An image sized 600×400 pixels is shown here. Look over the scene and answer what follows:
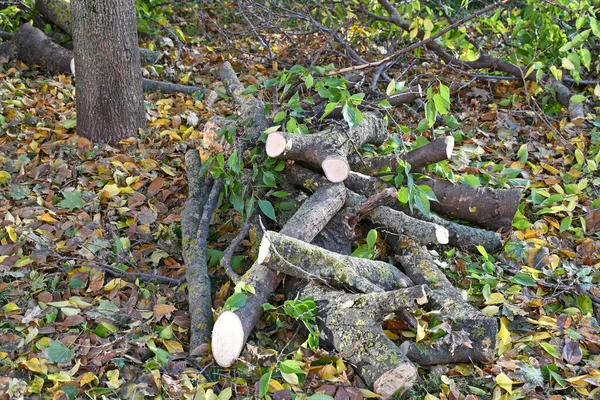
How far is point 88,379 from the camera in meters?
2.47

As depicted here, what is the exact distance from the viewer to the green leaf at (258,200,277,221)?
3186mm

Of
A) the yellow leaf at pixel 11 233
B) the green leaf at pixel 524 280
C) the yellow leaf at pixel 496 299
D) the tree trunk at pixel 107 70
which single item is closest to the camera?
the yellow leaf at pixel 496 299

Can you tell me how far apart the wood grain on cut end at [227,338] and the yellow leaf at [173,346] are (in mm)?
242

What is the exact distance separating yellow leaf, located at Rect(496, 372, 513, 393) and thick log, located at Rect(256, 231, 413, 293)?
0.62 meters

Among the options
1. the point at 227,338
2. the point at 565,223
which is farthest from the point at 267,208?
the point at 565,223

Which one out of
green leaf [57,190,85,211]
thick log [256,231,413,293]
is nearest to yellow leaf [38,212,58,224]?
green leaf [57,190,85,211]

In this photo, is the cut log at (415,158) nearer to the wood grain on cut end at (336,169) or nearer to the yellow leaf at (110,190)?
the wood grain on cut end at (336,169)

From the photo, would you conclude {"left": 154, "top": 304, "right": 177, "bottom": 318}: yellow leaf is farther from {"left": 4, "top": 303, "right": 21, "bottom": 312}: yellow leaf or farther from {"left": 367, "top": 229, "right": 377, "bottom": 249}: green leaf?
{"left": 367, "top": 229, "right": 377, "bottom": 249}: green leaf

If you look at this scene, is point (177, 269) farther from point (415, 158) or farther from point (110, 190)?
point (415, 158)

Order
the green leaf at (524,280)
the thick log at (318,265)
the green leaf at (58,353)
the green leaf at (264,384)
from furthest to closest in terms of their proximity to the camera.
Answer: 1. the green leaf at (524,280)
2. the thick log at (318,265)
3. the green leaf at (58,353)
4. the green leaf at (264,384)

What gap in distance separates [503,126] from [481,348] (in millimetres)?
2764

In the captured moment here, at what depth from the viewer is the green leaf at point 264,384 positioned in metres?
2.35

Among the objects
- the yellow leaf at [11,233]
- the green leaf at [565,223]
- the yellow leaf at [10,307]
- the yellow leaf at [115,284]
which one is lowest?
the green leaf at [565,223]

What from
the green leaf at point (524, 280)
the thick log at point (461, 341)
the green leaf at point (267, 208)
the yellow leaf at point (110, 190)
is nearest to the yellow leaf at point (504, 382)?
the thick log at point (461, 341)
